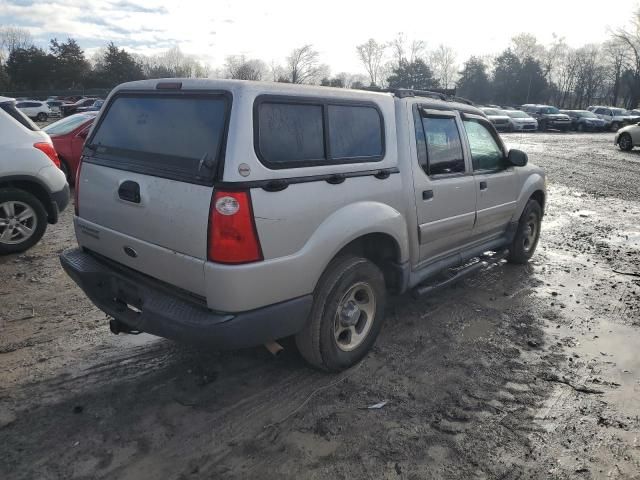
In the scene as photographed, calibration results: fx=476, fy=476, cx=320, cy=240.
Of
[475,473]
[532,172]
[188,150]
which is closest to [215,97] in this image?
[188,150]

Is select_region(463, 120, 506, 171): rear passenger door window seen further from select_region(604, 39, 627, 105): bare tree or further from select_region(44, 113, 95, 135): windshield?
select_region(604, 39, 627, 105): bare tree

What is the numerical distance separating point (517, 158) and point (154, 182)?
387 centimetres

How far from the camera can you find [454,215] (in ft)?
14.3

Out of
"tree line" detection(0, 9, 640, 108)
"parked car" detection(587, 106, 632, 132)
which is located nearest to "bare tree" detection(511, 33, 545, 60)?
"tree line" detection(0, 9, 640, 108)

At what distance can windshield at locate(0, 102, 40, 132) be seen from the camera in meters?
5.77

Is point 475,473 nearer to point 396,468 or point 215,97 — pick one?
point 396,468

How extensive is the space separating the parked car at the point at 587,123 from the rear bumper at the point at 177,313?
40.1 m

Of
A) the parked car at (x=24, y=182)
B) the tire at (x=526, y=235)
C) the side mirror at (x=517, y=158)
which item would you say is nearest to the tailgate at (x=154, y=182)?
the parked car at (x=24, y=182)

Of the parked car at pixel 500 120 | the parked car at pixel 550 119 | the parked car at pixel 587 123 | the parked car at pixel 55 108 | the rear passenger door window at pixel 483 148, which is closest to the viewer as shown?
the rear passenger door window at pixel 483 148

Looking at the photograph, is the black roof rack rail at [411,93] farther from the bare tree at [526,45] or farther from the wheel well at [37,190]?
the bare tree at [526,45]

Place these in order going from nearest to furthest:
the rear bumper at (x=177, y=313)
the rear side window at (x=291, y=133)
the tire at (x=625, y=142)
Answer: the rear bumper at (x=177, y=313) < the rear side window at (x=291, y=133) < the tire at (x=625, y=142)

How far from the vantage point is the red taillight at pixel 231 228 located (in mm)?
2607

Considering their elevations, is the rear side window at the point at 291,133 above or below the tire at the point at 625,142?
above

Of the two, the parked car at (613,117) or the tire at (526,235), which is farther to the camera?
the parked car at (613,117)
